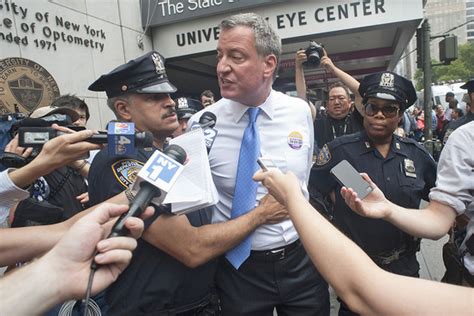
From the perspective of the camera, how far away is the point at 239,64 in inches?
73.7

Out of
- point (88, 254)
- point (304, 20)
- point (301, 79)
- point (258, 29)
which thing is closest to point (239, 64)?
point (258, 29)

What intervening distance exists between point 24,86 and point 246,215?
458 centimetres

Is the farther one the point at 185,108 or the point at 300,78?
the point at 185,108

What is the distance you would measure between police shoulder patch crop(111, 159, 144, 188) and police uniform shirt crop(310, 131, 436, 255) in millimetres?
1282

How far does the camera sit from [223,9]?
25.6ft

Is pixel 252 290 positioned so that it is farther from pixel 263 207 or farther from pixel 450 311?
pixel 450 311

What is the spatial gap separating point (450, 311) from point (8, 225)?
2.17 m

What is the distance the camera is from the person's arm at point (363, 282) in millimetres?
887

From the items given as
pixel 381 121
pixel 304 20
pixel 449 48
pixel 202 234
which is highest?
pixel 304 20

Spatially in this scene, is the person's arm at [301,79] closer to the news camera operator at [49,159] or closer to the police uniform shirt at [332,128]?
the police uniform shirt at [332,128]

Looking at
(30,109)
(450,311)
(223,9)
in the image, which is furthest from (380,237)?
(223,9)

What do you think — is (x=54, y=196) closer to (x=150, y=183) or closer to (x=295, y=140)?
(x=295, y=140)

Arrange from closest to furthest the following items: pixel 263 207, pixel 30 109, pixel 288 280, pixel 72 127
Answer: pixel 72 127 < pixel 263 207 < pixel 288 280 < pixel 30 109

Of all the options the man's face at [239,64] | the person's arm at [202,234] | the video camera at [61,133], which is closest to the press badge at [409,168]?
the person's arm at [202,234]
